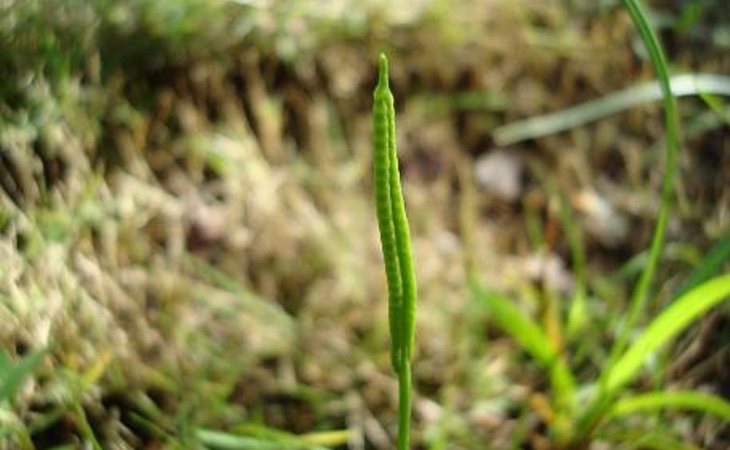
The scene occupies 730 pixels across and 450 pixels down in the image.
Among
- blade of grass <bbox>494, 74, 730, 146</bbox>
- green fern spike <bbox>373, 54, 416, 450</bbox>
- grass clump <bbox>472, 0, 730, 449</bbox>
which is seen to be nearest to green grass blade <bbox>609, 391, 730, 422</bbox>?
grass clump <bbox>472, 0, 730, 449</bbox>

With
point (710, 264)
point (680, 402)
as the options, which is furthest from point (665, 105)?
point (680, 402)

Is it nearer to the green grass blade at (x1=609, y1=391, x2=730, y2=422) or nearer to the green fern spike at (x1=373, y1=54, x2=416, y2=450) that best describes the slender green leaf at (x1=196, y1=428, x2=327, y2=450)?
the green fern spike at (x1=373, y1=54, x2=416, y2=450)

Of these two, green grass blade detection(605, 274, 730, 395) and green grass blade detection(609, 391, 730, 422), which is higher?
green grass blade detection(605, 274, 730, 395)

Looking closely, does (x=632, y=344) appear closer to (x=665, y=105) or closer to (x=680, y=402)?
(x=680, y=402)

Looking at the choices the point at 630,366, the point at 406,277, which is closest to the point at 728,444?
the point at 630,366

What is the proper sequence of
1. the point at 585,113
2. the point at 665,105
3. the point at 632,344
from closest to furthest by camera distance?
the point at 665,105
the point at 632,344
the point at 585,113
